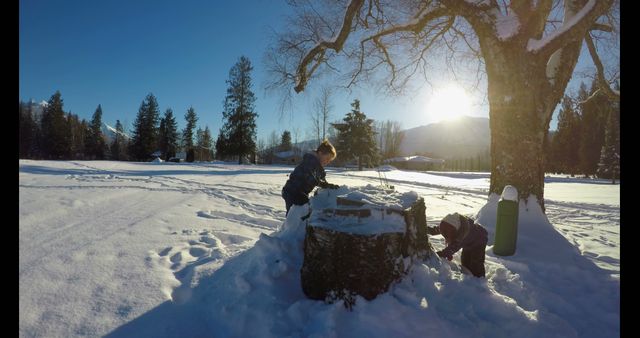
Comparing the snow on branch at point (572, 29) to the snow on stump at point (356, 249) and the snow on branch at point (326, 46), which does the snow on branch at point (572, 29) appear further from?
the snow on stump at point (356, 249)

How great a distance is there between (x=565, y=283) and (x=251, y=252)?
138 inches

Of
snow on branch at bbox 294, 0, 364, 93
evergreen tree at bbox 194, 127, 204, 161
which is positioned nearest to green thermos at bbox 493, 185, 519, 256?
snow on branch at bbox 294, 0, 364, 93

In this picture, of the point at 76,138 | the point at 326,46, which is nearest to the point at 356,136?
the point at 326,46

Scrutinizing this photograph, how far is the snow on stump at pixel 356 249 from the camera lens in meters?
2.42

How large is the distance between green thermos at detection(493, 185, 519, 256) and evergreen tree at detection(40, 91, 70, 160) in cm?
6226

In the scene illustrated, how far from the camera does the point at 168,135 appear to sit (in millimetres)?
54094

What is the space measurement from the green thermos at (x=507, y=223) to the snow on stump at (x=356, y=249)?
85.5 inches

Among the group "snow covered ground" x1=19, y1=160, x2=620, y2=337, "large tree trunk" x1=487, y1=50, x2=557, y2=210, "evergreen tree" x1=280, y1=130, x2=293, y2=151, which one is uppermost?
"evergreen tree" x1=280, y1=130, x2=293, y2=151

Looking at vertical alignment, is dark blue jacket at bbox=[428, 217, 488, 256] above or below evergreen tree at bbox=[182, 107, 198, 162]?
below

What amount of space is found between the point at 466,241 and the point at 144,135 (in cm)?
5631

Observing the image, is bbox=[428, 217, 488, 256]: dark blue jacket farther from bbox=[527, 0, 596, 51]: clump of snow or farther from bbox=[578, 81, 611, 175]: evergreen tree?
bbox=[578, 81, 611, 175]: evergreen tree

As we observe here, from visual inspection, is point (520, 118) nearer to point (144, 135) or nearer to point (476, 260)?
point (476, 260)

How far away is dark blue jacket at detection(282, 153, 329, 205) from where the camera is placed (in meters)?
4.25
